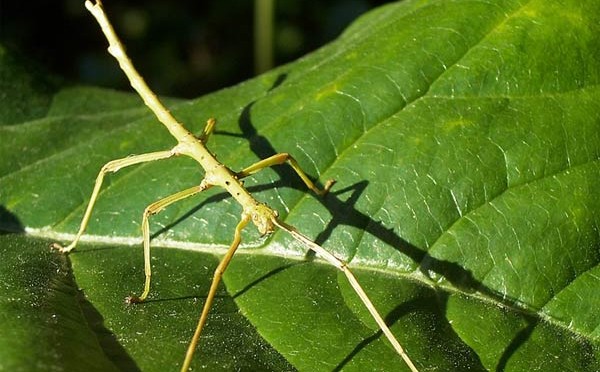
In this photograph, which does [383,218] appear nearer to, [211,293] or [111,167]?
[211,293]

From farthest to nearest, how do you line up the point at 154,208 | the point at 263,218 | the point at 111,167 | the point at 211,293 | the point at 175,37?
the point at 175,37 < the point at 111,167 < the point at 154,208 < the point at 263,218 < the point at 211,293

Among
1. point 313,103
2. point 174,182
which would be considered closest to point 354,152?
point 313,103

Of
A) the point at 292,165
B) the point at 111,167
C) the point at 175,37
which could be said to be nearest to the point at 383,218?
the point at 292,165

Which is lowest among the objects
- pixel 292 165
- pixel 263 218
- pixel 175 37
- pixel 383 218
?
pixel 175 37

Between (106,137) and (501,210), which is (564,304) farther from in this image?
(106,137)

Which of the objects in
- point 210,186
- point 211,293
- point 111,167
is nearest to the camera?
point 211,293

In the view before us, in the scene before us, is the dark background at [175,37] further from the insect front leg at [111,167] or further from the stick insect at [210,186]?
the insect front leg at [111,167]
